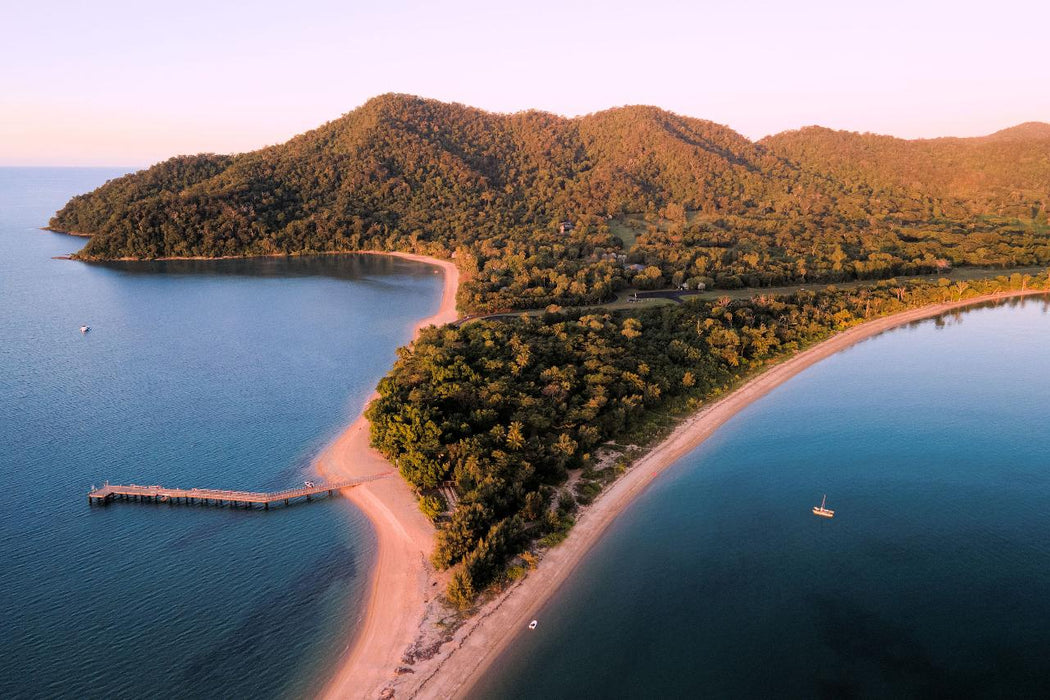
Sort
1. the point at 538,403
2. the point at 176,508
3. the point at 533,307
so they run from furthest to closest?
the point at 533,307, the point at 538,403, the point at 176,508

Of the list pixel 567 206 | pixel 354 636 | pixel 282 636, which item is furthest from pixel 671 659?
pixel 567 206

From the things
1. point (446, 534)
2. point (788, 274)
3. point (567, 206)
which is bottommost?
point (446, 534)

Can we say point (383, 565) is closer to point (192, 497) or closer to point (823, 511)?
point (192, 497)

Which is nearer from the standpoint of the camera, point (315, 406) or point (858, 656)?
point (858, 656)

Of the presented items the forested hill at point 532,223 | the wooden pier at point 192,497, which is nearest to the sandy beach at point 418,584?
the wooden pier at point 192,497

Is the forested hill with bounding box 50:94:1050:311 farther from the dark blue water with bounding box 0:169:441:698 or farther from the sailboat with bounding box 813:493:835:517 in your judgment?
the sailboat with bounding box 813:493:835:517

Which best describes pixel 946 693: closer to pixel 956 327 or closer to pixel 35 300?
pixel 956 327

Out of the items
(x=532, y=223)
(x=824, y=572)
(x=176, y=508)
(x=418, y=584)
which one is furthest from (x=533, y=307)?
(x=532, y=223)
